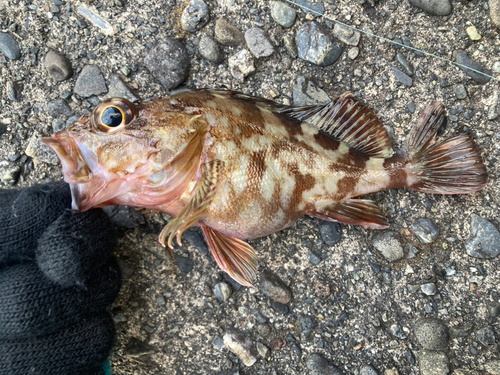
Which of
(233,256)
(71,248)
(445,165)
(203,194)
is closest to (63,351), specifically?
(71,248)

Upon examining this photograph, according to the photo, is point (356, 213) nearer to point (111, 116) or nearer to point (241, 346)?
point (241, 346)

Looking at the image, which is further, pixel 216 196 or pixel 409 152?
pixel 409 152

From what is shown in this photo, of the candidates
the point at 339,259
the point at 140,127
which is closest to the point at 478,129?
the point at 339,259

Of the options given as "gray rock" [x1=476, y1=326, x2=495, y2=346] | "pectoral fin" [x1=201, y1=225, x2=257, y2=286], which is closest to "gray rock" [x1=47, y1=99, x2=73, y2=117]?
"pectoral fin" [x1=201, y1=225, x2=257, y2=286]

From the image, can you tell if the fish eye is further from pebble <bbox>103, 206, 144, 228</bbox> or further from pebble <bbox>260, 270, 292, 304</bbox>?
pebble <bbox>260, 270, 292, 304</bbox>

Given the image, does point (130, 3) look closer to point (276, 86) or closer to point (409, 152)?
point (276, 86)

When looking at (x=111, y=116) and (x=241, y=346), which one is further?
(x=241, y=346)

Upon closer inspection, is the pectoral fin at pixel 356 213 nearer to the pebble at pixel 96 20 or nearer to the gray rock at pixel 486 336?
the gray rock at pixel 486 336
